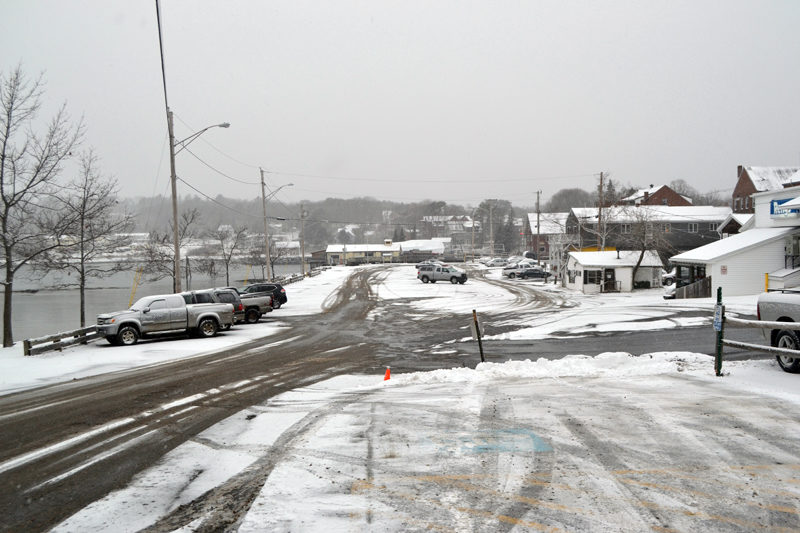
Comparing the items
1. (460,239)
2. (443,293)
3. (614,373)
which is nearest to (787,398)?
(614,373)

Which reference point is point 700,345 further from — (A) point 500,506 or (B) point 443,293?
(B) point 443,293

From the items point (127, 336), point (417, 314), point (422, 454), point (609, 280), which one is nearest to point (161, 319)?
point (127, 336)

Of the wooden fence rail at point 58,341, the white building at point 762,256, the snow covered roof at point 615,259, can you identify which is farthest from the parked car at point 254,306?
the snow covered roof at point 615,259

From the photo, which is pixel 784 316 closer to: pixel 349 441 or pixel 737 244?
pixel 349 441

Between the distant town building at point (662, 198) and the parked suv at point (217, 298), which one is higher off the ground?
the distant town building at point (662, 198)

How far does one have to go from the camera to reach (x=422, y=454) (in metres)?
6.25

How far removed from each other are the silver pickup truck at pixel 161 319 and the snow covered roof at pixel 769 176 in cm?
7361

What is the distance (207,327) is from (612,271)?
33889 millimetres

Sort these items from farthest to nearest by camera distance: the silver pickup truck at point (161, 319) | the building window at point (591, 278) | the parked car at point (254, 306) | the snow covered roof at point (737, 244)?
the building window at point (591, 278) → the snow covered roof at point (737, 244) → the parked car at point (254, 306) → the silver pickup truck at point (161, 319)

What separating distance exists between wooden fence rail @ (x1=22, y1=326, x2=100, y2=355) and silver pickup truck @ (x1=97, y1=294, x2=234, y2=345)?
83cm

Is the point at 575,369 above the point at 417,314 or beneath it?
above

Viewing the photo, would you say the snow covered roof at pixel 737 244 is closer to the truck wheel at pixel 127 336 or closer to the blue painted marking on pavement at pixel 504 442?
the blue painted marking on pavement at pixel 504 442

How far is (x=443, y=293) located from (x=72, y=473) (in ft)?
115

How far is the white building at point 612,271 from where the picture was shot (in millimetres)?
42719
